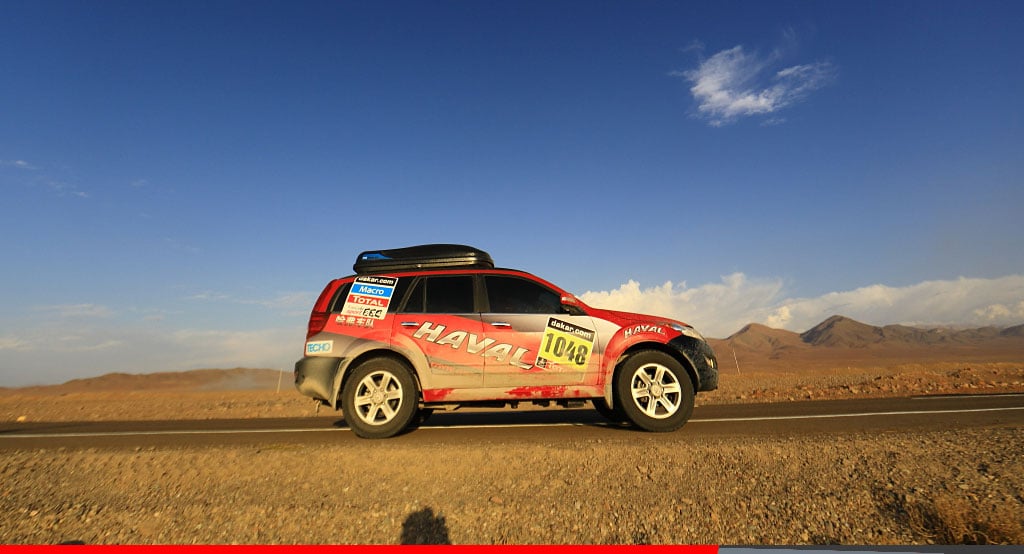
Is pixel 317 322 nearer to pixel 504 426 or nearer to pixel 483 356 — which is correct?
pixel 483 356

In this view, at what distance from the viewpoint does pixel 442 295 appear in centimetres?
556

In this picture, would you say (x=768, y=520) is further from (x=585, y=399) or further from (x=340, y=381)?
(x=340, y=381)

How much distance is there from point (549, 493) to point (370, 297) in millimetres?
3318

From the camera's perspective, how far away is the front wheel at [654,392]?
5164 millimetres

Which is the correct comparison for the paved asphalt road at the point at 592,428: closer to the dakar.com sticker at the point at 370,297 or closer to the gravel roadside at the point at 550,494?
the gravel roadside at the point at 550,494

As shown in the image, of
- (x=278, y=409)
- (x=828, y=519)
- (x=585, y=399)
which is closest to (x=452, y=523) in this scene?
(x=828, y=519)

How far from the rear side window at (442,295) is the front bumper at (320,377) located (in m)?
1.05

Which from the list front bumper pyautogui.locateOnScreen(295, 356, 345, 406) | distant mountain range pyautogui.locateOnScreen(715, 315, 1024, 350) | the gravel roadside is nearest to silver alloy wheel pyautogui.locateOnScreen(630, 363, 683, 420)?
the gravel roadside

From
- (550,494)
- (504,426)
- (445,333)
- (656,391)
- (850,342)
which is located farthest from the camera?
(850,342)

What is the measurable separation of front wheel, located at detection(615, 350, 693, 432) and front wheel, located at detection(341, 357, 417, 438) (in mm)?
2487

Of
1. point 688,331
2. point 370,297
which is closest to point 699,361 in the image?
point 688,331

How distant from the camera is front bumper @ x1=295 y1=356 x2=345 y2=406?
5.23 meters

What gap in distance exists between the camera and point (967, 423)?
5.32m

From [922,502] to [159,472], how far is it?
5957 mm
